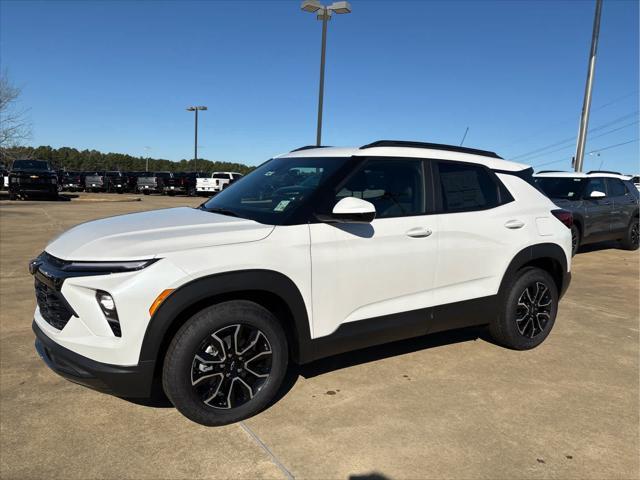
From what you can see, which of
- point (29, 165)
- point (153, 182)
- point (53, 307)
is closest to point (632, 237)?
point (53, 307)

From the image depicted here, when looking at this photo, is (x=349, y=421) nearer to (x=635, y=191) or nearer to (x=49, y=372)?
(x=49, y=372)

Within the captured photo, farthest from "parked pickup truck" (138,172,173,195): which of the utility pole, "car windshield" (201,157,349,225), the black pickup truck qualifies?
"car windshield" (201,157,349,225)

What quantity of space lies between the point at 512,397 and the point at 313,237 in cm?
184

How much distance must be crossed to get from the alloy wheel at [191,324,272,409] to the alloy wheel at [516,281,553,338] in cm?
241

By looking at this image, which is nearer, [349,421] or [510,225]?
[349,421]

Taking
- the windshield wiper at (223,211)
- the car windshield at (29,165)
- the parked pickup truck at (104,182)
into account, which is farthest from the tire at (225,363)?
the parked pickup truck at (104,182)

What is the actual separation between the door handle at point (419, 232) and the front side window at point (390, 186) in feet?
0.41

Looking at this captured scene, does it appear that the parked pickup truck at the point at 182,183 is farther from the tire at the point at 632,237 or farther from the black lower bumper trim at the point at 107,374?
the black lower bumper trim at the point at 107,374

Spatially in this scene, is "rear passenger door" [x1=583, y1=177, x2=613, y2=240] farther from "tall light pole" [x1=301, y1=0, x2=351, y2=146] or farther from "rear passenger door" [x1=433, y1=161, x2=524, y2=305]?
"tall light pole" [x1=301, y1=0, x2=351, y2=146]

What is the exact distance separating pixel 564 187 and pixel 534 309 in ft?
21.1

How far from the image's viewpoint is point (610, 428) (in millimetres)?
3008

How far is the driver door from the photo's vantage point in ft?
10.2

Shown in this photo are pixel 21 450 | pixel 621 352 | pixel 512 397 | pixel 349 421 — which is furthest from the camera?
pixel 621 352

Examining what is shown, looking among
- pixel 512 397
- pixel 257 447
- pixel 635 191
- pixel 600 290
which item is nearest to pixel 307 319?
pixel 257 447
